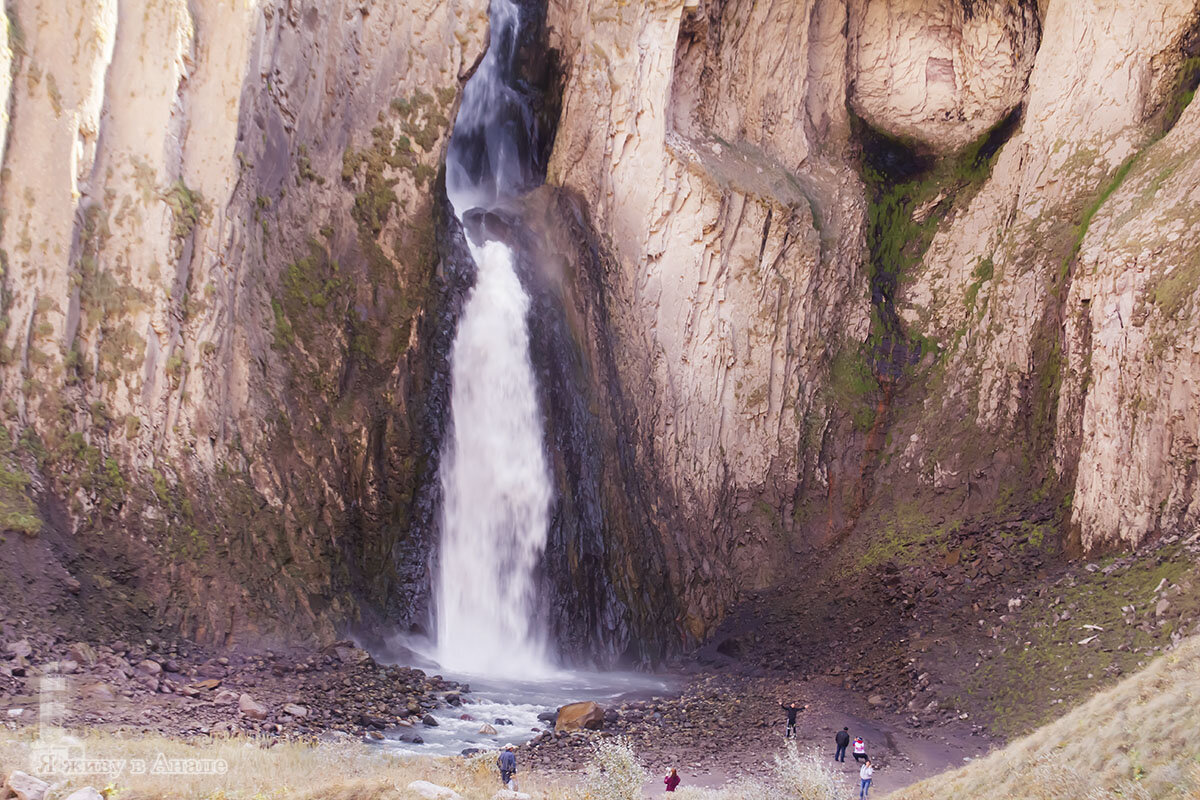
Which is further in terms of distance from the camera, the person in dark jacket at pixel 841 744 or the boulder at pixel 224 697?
the person in dark jacket at pixel 841 744

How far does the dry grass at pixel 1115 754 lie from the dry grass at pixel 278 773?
16.3 ft

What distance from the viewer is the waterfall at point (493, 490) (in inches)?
786

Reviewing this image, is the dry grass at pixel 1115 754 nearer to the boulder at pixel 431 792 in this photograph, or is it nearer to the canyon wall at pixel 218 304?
the boulder at pixel 431 792

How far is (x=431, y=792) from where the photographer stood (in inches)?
361

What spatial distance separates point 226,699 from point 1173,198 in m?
20.6

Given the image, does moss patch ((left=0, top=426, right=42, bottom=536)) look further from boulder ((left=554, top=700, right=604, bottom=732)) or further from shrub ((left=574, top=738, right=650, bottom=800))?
shrub ((left=574, top=738, right=650, bottom=800))

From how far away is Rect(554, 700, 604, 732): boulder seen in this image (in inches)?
588

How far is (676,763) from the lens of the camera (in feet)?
45.2

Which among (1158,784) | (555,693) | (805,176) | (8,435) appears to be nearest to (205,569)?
(8,435)

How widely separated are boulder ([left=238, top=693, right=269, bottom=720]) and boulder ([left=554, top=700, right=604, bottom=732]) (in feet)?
15.0

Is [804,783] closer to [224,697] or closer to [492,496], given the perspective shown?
[224,697]

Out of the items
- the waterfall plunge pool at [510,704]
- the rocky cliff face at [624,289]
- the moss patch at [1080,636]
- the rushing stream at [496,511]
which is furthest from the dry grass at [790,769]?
the rushing stream at [496,511]

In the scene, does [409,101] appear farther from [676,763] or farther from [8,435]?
[676,763]

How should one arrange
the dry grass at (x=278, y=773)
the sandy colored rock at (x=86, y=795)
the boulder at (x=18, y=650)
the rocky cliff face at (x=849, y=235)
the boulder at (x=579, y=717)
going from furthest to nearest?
the rocky cliff face at (x=849, y=235)
the boulder at (x=579, y=717)
the boulder at (x=18, y=650)
the dry grass at (x=278, y=773)
the sandy colored rock at (x=86, y=795)
